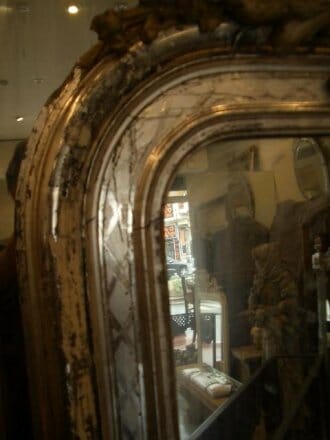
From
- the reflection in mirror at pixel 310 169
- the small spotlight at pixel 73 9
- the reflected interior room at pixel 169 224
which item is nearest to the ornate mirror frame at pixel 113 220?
the reflected interior room at pixel 169 224

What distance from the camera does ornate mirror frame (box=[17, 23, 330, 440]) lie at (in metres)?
0.75

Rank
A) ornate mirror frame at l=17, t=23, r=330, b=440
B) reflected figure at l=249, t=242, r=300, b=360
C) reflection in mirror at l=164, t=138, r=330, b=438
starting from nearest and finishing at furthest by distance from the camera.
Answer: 1. ornate mirror frame at l=17, t=23, r=330, b=440
2. reflection in mirror at l=164, t=138, r=330, b=438
3. reflected figure at l=249, t=242, r=300, b=360

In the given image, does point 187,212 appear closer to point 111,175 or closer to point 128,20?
point 111,175

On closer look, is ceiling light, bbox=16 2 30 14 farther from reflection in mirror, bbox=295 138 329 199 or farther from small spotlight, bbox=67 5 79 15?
reflection in mirror, bbox=295 138 329 199


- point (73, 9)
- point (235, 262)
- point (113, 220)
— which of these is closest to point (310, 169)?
point (235, 262)

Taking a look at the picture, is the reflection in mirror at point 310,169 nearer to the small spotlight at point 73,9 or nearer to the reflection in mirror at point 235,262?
the reflection in mirror at point 235,262

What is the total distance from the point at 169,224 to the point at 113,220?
12 centimetres

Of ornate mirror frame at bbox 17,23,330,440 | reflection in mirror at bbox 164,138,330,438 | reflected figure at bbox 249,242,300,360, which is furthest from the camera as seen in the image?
reflected figure at bbox 249,242,300,360

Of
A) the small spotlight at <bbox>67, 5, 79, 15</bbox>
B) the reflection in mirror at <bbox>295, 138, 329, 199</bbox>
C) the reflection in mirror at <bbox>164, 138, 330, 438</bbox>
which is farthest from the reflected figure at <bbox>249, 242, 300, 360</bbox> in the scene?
the small spotlight at <bbox>67, 5, 79, 15</bbox>

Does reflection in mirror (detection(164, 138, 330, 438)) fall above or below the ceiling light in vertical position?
below

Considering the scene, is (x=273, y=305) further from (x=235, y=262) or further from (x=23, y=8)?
(x=23, y=8)

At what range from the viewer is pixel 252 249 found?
970mm

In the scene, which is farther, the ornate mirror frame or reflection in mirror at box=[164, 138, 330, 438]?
reflection in mirror at box=[164, 138, 330, 438]

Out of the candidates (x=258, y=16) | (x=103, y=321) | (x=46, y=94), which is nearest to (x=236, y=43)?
(x=258, y=16)
